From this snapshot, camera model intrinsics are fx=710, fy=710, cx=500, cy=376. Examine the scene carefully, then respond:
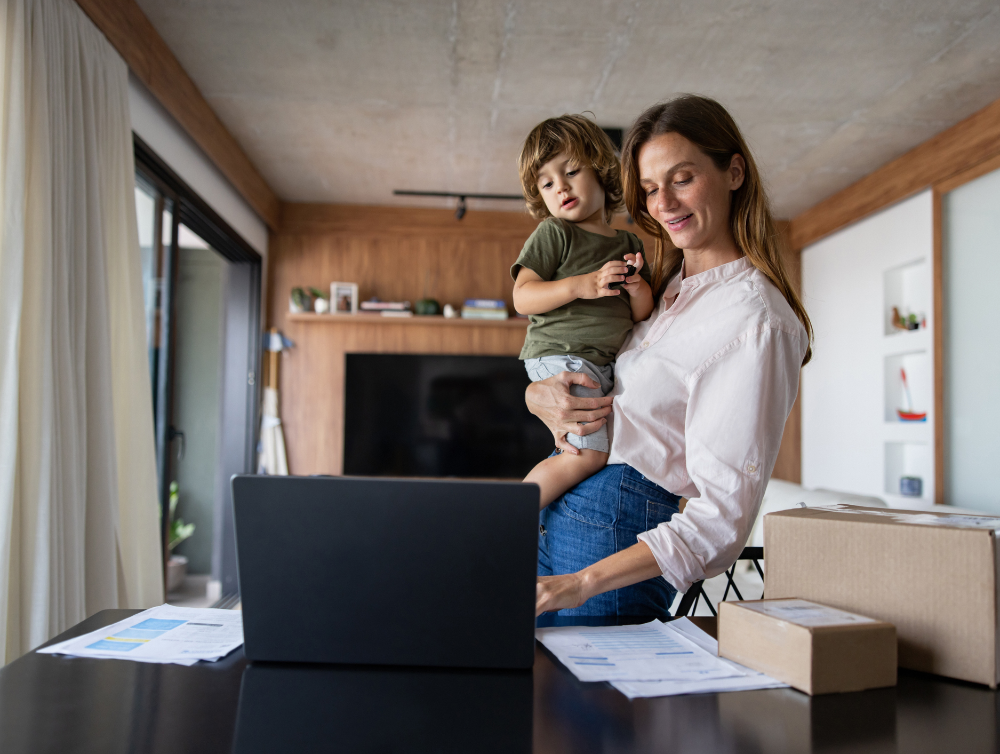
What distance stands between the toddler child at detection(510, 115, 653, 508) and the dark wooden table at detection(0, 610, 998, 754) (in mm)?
632

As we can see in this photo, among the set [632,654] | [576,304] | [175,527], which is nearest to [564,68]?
[576,304]

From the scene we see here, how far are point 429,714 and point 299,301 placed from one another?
14.9 ft

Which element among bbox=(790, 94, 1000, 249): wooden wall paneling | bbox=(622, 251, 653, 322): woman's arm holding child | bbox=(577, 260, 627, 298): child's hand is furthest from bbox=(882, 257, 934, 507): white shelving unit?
bbox=(577, 260, 627, 298): child's hand

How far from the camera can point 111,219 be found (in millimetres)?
2420

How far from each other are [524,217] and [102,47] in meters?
3.13

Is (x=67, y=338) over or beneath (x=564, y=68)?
beneath

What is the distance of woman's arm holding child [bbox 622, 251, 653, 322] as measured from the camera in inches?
A: 50.9

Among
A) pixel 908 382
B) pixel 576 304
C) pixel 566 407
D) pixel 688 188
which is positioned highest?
pixel 688 188

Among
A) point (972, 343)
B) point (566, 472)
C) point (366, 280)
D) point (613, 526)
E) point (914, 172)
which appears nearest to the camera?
point (613, 526)

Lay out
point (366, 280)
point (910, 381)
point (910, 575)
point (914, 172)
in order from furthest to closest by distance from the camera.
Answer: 1. point (366, 280)
2. point (910, 381)
3. point (914, 172)
4. point (910, 575)

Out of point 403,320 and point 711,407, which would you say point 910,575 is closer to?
point 711,407

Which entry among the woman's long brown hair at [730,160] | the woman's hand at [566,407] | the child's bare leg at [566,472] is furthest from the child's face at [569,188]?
the child's bare leg at [566,472]

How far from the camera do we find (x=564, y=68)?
302cm

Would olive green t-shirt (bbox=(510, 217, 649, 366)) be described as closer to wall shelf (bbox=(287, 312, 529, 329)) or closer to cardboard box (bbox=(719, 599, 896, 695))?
cardboard box (bbox=(719, 599, 896, 695))
